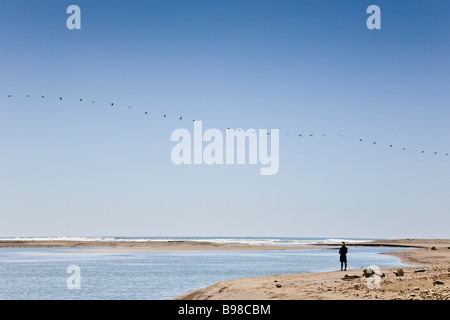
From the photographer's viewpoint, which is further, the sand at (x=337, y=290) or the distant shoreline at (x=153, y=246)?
the distant shoreline at (x=153, y=246)

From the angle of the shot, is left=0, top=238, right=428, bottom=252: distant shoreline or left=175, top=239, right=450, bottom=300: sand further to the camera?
left=0, top=238, right=428, bottom=252: distant shoreline

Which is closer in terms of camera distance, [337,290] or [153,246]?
[337,290]

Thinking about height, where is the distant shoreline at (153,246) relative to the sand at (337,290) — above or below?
below

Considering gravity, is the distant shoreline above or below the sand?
below

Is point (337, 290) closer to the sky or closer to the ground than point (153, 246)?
closer to the sky
